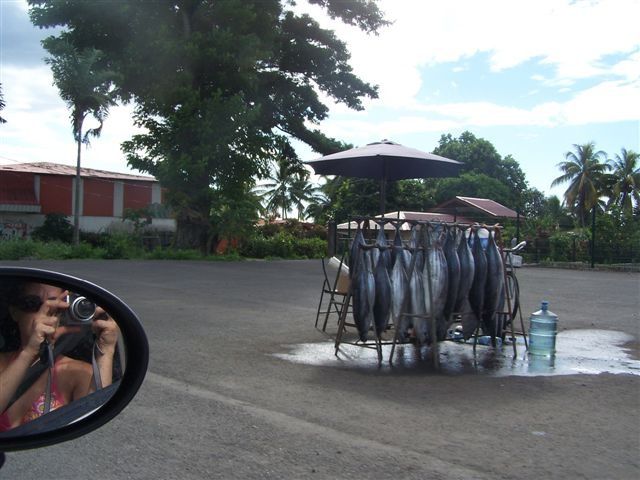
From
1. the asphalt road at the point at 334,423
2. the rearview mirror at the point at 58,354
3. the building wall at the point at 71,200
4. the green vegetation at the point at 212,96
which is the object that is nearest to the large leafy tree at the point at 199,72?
the green vegetation at the point at 212,96

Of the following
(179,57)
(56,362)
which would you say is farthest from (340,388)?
(179,57)

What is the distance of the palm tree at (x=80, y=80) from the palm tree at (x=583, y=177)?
38.6 meters

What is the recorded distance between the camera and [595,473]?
3.73m

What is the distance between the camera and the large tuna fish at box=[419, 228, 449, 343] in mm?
6477

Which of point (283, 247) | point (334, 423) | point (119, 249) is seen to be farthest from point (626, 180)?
point (334, 423)

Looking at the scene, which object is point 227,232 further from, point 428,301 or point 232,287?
point 428,301

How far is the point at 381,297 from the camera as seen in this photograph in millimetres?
6465

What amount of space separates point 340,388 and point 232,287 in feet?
28.1

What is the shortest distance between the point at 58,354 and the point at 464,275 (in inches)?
217

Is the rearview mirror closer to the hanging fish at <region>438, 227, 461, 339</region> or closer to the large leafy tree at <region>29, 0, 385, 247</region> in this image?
the hanging fish at <region>438, 227, 461, 339</region>

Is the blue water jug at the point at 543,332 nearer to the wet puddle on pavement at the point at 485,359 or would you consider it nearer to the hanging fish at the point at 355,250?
the wet puddle on pavement at the point at 485,359

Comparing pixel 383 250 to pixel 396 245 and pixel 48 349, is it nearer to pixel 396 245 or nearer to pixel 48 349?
pixel 396 245

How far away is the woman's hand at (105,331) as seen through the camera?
1628mm

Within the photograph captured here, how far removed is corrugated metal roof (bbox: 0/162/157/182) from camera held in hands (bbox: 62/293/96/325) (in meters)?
43.2
